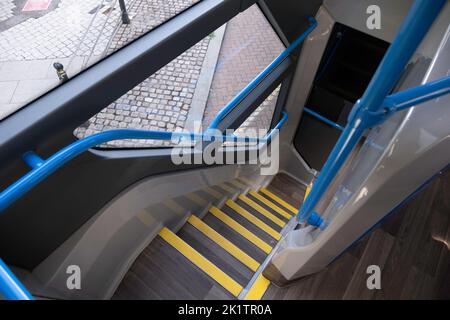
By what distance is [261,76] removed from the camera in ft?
10.6

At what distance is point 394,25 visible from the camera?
318 cm

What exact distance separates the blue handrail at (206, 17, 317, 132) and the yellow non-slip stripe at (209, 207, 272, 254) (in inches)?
Answer: 49.4

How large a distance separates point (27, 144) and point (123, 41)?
704mm

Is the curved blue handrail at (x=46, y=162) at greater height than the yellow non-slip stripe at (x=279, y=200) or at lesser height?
lesser

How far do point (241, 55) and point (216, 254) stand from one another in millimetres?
1886

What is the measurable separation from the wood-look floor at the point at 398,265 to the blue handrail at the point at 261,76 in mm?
1494

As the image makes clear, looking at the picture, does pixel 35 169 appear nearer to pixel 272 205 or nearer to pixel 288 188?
pixel 272 205

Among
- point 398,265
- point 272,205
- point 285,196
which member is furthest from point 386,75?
point 285,196

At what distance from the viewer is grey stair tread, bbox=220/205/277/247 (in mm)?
3697

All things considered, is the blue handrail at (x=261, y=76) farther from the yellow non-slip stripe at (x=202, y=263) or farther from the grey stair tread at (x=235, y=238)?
the grey stair tread at (x=235, y=238)

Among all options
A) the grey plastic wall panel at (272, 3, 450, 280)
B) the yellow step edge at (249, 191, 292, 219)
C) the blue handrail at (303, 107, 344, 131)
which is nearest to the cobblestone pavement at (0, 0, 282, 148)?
the grey plastic wall panel at (272, 3, 450, 280)

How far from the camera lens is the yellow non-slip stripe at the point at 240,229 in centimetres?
344

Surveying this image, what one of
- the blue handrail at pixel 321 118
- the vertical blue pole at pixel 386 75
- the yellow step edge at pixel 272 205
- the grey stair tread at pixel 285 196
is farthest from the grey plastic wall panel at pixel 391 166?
the grey stair tread at pixel 285 196

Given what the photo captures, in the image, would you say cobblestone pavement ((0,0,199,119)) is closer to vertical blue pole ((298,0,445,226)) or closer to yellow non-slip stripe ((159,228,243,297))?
vertical blue pole ((298,0,445,226))
